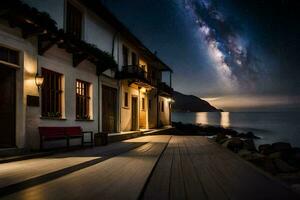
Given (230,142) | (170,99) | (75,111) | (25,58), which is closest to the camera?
(25,58)

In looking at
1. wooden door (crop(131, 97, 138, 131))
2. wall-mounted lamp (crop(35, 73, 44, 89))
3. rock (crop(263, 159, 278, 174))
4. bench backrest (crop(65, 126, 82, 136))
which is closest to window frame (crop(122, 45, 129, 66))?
wooden door (crop(131, 97, 138, 131))

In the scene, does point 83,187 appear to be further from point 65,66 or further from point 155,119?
point 155,119

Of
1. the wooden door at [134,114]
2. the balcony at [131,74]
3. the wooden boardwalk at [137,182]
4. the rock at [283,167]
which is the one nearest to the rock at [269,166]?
the rock at [283,167]

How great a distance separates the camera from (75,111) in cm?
1271

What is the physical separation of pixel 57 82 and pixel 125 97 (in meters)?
8.95

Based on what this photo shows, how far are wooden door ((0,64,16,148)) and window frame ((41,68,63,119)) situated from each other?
1618 millimetres

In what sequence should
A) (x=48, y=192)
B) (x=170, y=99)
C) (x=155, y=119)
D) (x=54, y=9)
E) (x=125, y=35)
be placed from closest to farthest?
(x=48, y=192)
(x=54, y=9)
(x=125, y=35)
(x=155, y=119)
(x=170, y=99)

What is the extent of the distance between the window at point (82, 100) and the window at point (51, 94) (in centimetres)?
163

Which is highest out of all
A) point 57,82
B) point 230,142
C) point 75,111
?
point 57,82

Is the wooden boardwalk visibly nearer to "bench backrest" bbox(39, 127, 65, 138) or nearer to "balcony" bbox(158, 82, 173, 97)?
"bench backrest" bbox(39, 127, 65, 138)

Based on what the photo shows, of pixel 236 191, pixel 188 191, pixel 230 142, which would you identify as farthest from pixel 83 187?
pixel 230 142

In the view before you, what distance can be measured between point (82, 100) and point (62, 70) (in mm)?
Result: 2377

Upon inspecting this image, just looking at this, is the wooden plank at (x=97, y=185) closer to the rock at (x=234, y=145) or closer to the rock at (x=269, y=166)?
the rock at (x=269, y=166)

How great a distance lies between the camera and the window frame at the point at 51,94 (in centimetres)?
1066
